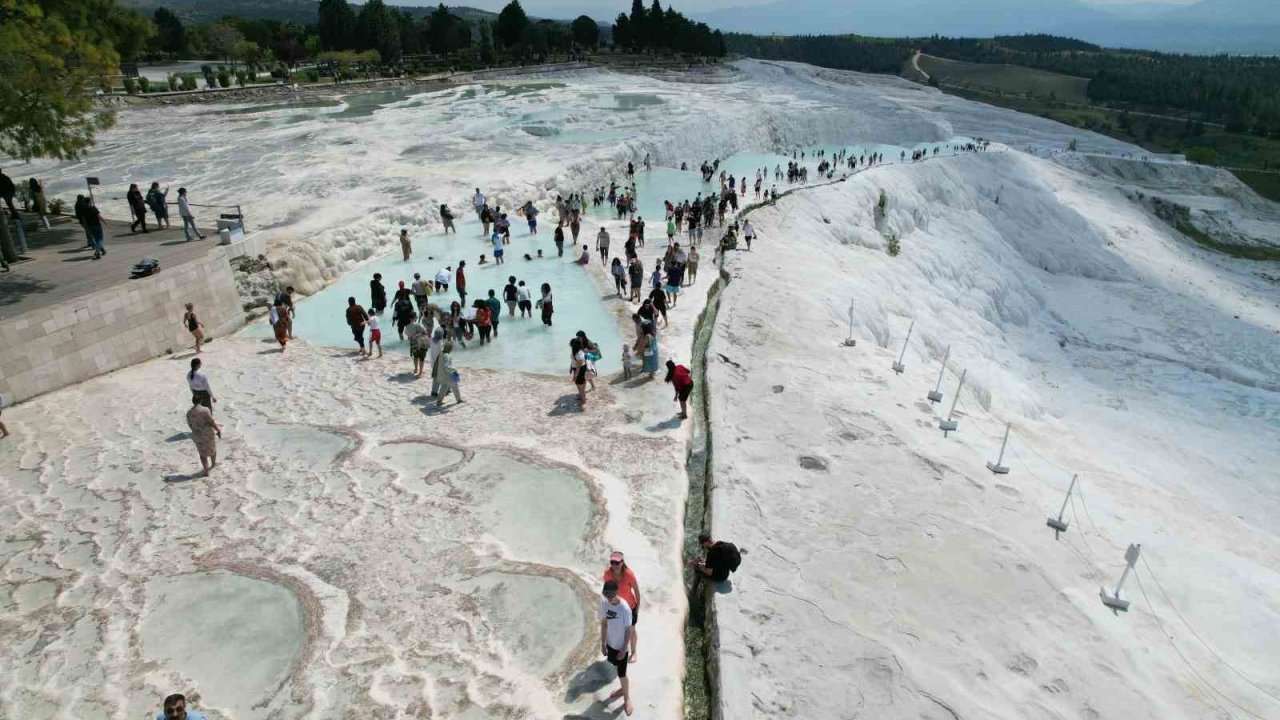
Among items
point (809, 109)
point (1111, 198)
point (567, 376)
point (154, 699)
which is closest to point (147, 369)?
point (567, 376)

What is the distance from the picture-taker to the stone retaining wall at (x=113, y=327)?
455 inches

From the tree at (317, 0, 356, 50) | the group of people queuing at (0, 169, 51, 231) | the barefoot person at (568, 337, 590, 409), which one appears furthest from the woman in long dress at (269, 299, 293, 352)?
the tree at (317, 0, 356, 50)

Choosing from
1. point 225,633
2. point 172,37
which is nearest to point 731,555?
point 225,633

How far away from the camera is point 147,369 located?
1318 centimetres

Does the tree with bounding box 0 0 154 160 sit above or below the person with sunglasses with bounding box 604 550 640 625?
above

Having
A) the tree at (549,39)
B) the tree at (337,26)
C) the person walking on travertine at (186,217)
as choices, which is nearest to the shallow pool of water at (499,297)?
the person walking on travertine at (186,217)

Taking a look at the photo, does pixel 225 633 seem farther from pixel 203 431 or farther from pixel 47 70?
pixel 47 70

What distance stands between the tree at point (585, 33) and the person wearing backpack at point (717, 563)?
94227 millimetres

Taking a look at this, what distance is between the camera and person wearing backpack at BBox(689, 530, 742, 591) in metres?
7.84

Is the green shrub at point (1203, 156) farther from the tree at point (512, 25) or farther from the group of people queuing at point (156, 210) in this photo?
the group of people queuing at point (156, 210)

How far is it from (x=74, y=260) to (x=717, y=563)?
14.6m

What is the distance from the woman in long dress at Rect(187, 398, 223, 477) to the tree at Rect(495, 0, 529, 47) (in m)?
83.2

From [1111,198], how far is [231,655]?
5942 cm

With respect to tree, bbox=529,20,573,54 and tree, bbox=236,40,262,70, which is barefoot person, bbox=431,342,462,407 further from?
tree, bbox=529,20,573,54
